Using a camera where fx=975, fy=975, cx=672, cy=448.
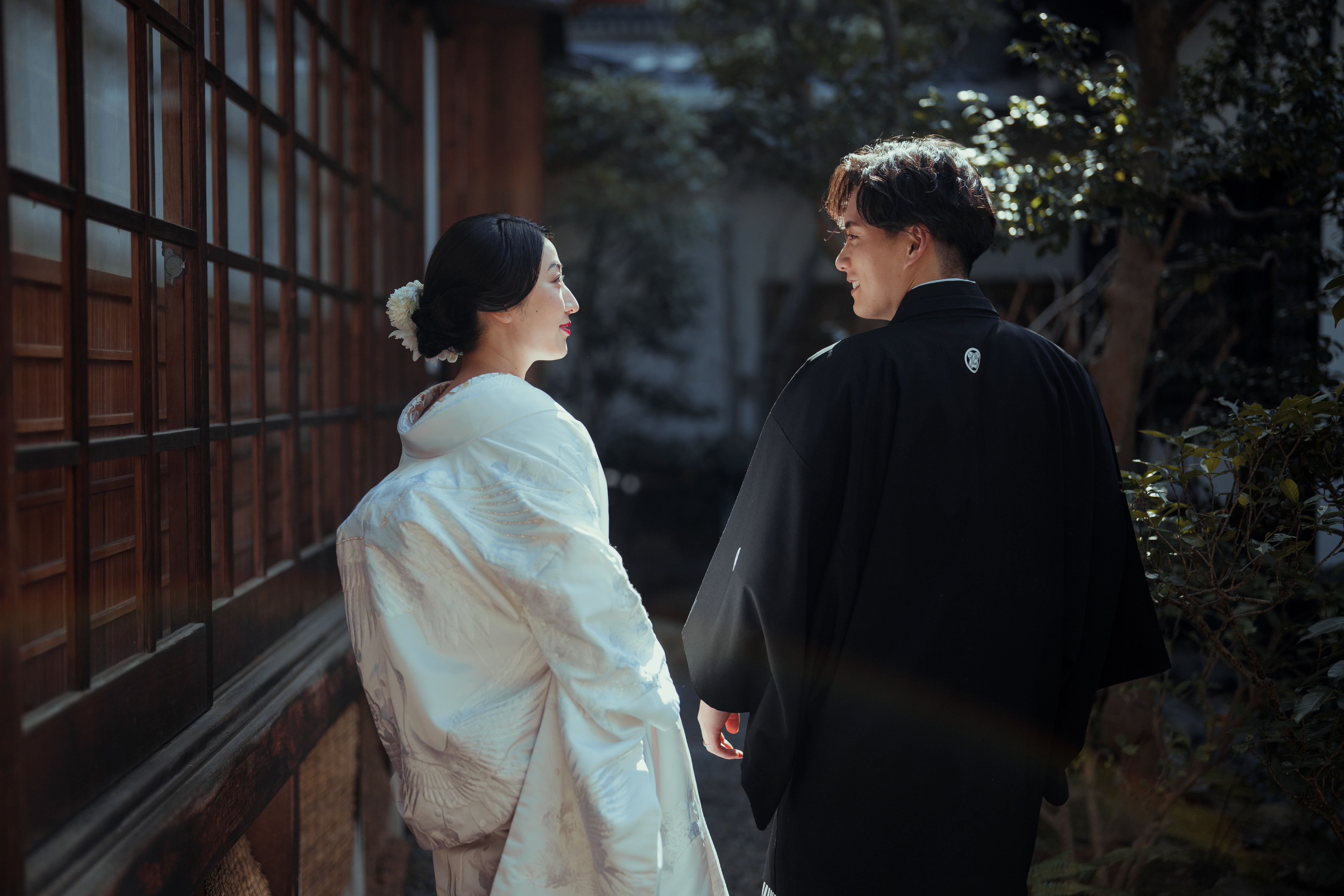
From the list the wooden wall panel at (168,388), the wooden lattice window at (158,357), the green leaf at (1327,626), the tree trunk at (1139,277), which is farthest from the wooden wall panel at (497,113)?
the green leaf at (1327,626)

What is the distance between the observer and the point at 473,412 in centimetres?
192

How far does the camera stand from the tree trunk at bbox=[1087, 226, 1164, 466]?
3.38m

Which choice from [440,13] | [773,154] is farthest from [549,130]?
[440,13]

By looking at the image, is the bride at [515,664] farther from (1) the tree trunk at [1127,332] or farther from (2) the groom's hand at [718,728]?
(1) the tree trunk at [1127,332]

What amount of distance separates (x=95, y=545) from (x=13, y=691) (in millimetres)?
483

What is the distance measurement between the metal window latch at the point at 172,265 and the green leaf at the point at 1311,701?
253 cm

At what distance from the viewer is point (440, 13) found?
492 centimetres

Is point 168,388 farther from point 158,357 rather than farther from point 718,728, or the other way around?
point 718,728

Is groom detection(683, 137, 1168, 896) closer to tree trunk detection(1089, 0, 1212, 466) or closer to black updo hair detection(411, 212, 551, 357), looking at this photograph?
black updo hair detection(411, 212, 551, 357)

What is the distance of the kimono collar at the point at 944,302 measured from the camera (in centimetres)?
193

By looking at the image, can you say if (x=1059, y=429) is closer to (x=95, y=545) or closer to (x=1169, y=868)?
(x=95, y=545)

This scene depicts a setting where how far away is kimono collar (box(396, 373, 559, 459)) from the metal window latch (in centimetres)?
54

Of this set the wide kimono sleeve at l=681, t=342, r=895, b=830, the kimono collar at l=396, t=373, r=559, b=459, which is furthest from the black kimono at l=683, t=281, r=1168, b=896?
the kimono collar at l=396, t=373, r=559, b=459

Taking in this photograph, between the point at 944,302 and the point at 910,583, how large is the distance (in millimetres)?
559
